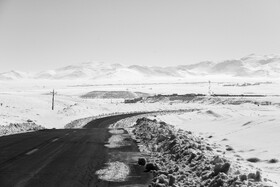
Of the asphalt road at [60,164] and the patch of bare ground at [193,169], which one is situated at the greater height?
the patch of bare ground at [193,169]

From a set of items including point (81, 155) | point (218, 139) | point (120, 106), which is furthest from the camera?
point (120, 106)

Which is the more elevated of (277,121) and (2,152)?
(277,121)

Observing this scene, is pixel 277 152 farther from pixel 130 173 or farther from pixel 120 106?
pixel 120 106

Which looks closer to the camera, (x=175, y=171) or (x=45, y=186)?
(x=45, y=186)

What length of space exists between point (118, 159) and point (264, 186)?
6.58 m

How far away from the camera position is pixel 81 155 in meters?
14.1

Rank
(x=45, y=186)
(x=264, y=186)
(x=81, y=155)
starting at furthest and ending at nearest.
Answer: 1. (x=81, y=155)
2. (x=45, y=186)
3. (x=264, y=186)

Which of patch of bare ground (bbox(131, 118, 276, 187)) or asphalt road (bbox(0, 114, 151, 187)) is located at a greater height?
patch of bare ground (bbox(131, 118, 276, 187))

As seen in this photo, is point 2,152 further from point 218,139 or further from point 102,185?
point 218,139

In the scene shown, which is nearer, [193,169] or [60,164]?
[193,169]

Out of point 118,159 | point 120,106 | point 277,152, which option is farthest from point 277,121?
point 120,106

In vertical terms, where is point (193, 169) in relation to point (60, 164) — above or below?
above

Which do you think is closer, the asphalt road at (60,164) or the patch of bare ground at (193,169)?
the patch of bare ground at (193,169)

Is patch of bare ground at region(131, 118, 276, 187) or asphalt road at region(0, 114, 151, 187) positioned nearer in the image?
patch of bare ground at region(131, 118, 276, 187)
